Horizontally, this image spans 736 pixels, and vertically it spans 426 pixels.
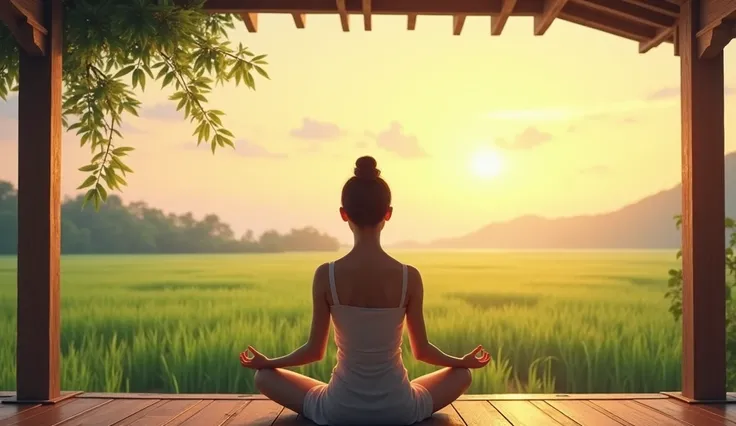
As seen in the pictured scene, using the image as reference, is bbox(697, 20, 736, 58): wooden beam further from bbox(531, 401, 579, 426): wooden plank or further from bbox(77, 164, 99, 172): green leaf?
bbox(77, 164, 99, 172): green leaf

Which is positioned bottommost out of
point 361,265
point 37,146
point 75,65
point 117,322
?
point 117,322

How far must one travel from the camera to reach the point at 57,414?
3.88m

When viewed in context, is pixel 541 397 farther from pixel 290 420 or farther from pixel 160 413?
pixel 160 413

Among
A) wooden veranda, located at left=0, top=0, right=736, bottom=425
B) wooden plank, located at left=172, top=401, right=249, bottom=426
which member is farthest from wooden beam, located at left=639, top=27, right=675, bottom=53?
wooden plank, located at left=172, top=401, right=249, bottom=426

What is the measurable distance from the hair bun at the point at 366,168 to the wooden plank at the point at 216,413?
1.26m

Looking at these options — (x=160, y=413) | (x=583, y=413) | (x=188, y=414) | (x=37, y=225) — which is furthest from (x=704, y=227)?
(x=37, y=225)

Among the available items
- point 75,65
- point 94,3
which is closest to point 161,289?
point 75,65

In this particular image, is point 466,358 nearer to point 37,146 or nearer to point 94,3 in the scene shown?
point 37,146

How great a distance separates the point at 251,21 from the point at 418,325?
239 centimetres

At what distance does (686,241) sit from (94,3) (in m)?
3.40

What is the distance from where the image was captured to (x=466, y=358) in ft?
12.0

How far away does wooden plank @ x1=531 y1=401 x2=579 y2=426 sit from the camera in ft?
12.1

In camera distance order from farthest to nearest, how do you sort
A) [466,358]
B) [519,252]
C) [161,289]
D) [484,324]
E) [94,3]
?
[519,252] → [161,289] → [484,324] → [94,3] → [466,358]

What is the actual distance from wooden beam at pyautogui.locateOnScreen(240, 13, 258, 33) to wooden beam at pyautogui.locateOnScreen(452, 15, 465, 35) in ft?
Answer: 3.94
